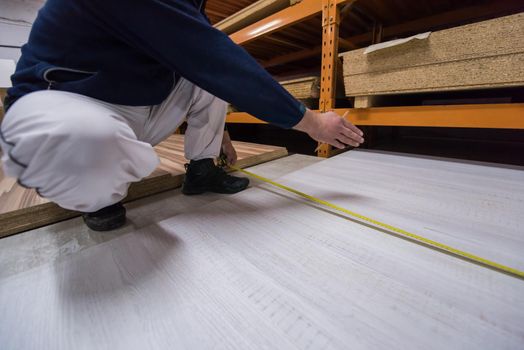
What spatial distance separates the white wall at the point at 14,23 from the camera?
7.35ft

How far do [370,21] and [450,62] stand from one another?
2.74 feet

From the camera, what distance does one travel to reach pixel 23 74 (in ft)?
1.56

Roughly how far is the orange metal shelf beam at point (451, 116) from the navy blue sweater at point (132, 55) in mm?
704

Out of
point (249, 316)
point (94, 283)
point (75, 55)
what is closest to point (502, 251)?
point (249, 316)

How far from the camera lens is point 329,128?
56 cm

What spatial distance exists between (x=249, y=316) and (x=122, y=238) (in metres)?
0.36

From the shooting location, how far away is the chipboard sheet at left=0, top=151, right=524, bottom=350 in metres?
0.27

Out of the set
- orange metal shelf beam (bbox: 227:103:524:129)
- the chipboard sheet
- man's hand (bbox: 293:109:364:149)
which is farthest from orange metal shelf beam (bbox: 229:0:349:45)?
the chipboard sheet

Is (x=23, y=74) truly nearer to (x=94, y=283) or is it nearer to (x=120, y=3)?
(x=120, y=3)

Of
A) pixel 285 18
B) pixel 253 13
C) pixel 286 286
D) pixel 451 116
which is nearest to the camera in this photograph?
pixel 286 286

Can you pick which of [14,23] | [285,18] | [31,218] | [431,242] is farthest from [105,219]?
[14,23]

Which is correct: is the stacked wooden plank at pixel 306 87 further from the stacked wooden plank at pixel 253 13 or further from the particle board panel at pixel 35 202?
the particle board panel at pixel 35 202

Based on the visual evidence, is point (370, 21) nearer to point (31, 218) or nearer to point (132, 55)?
point (132, 55)

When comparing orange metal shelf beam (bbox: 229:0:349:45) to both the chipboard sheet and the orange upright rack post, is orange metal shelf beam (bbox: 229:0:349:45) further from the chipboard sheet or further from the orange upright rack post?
the chipboard sheet
